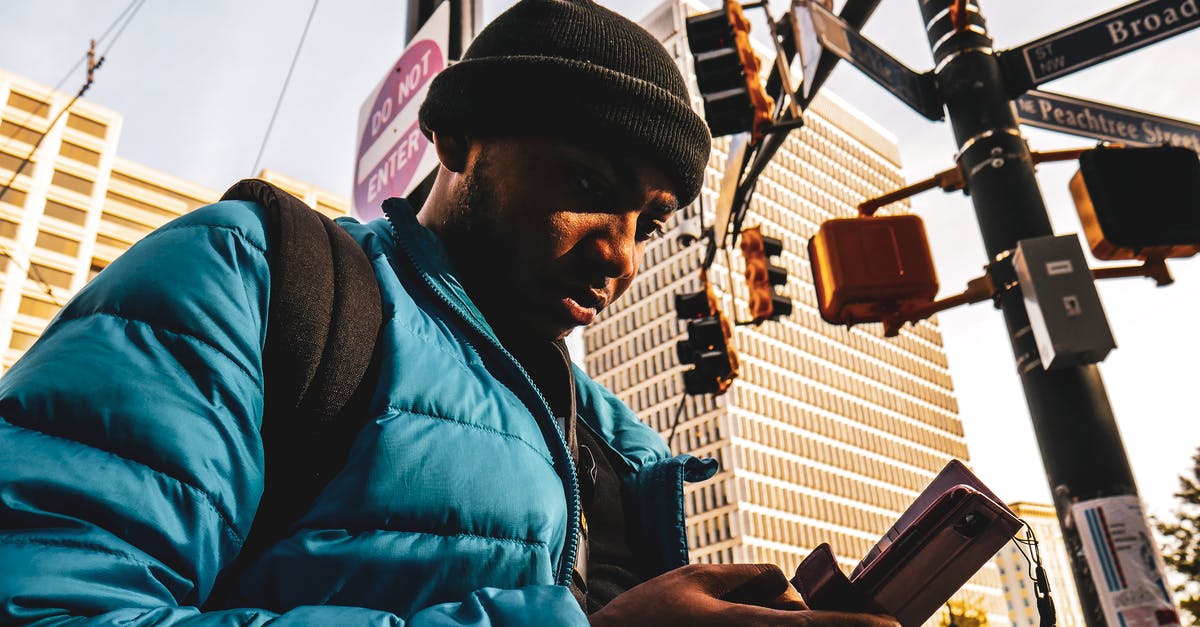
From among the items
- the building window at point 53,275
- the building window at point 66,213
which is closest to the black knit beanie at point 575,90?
the building window at point 53,275

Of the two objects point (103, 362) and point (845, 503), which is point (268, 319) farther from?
point (845, 503)

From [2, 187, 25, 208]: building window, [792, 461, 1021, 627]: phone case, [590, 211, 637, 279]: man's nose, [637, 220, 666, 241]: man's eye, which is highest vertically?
[2, 187, 25, 208]: building window

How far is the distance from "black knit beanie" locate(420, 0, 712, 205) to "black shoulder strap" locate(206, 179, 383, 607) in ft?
2.05

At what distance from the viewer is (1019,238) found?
13.1 feet

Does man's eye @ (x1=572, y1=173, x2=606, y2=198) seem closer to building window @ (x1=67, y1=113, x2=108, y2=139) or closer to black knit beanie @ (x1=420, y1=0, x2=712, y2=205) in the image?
black knit beanie @ (x1=420, y1=0, x2=712, y2=205)

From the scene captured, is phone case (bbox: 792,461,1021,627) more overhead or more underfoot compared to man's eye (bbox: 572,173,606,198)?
more underfoot

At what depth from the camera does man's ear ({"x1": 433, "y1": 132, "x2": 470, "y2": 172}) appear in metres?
1.71

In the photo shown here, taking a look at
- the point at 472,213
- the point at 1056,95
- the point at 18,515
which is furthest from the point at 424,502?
the point at 1056,95

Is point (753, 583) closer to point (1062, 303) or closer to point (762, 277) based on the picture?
point (1062, 303)

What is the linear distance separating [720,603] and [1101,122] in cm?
524

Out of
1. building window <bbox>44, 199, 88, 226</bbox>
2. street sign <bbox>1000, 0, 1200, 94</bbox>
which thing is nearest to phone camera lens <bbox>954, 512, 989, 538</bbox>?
street sign <bbox>1000, 0, 1200, 94</bbox>

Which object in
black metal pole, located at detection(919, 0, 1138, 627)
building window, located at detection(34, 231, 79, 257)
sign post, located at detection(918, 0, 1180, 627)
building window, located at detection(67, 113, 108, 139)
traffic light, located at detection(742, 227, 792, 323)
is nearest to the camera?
sign post, located at detection(918, 0, 1180, 627)

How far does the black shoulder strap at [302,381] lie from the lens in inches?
40.0

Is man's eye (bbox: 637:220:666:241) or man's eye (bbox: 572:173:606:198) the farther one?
man's eye (bbox: 637:220:666:241)
